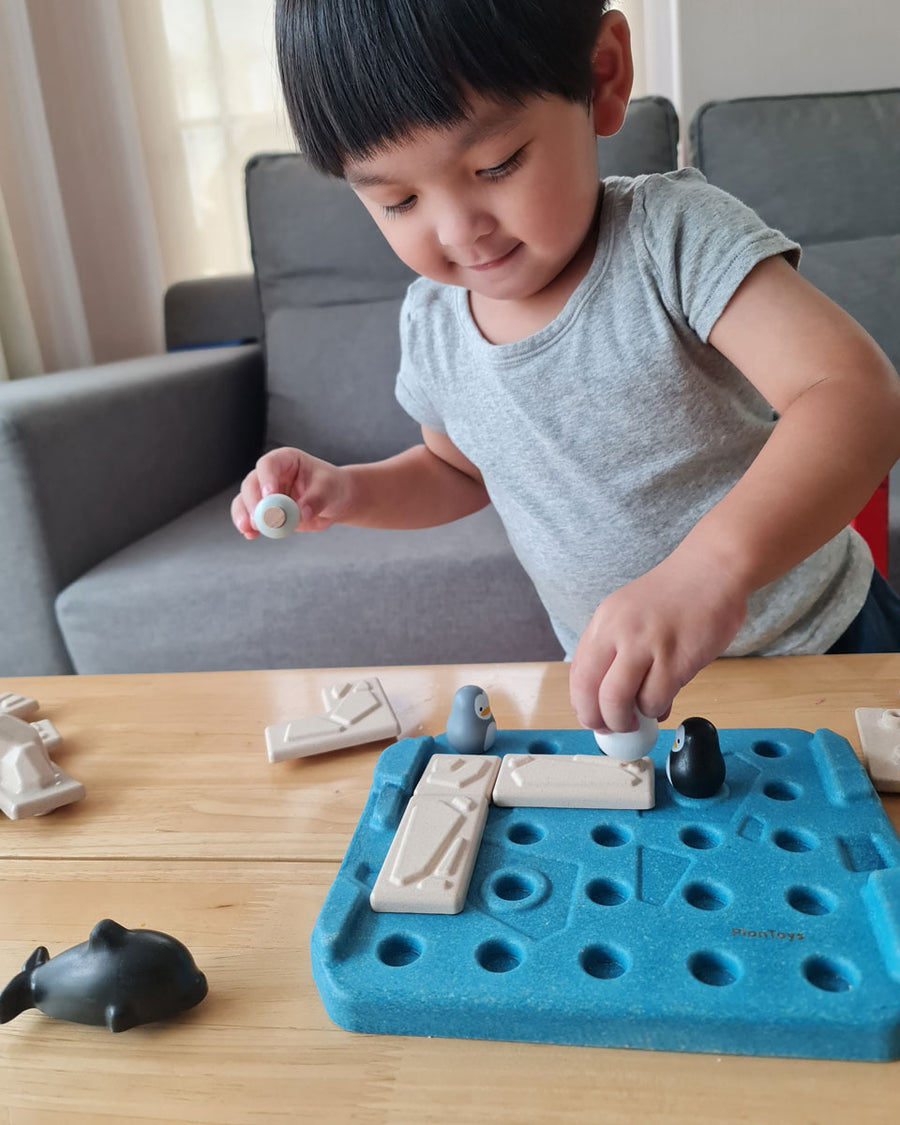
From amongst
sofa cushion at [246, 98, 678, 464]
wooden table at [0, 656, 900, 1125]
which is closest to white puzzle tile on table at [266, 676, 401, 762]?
wooden table at [0, 656, 900, 1125]

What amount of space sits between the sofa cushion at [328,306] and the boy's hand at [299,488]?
32.3 inches

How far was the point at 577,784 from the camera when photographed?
439 mm

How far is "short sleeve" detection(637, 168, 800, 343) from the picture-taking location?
585 mm

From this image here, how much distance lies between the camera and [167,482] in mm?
1450

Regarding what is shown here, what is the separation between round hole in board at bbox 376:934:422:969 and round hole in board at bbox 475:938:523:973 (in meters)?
0.02

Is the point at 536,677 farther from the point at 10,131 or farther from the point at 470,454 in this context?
the point at 10,131

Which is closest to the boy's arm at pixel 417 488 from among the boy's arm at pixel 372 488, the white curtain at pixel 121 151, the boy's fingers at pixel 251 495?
the boy's arm at pixel 372 488

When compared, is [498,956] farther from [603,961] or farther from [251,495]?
[251,495]

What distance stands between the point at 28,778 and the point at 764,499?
1.36 feet

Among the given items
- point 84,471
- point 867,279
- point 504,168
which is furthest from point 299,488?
point 867,279

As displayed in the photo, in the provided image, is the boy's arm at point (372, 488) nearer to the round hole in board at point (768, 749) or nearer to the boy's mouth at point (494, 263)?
the boy's mouth at point (494, 263)

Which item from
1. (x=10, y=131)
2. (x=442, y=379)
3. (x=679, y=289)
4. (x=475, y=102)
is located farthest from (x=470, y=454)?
(x=10, y=131)

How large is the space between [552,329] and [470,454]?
0.15m

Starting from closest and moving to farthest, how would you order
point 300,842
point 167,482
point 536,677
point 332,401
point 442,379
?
point 300,842, point 536,677, point 442,379, point 167,482, point 332,401
